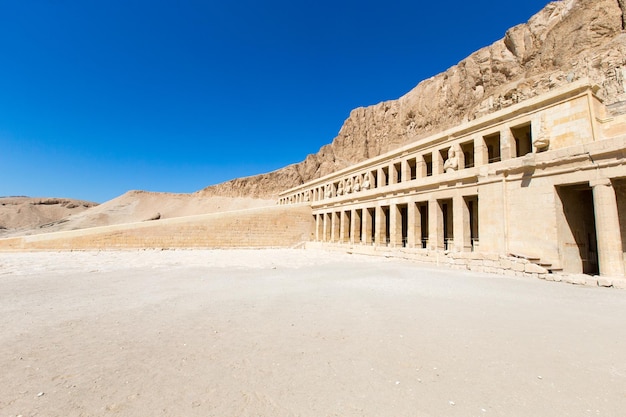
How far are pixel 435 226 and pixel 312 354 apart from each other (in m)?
13.9

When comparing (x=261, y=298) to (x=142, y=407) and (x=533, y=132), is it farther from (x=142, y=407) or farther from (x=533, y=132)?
(x=533, y=132)

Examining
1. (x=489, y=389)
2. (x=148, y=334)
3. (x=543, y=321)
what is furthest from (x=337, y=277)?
(x=489, y=389)

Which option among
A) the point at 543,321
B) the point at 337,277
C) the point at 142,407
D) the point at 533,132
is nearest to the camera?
the point at 142,407

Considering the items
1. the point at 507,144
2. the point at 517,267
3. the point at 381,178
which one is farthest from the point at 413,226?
the point at 517,267

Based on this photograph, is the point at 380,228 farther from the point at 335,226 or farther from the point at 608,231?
the point at 608,231

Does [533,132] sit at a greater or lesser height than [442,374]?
greater

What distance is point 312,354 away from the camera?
3221 millimetres

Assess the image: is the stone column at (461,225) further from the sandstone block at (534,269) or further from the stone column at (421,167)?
the sandstone block at (534,269)

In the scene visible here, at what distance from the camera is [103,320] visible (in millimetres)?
4445

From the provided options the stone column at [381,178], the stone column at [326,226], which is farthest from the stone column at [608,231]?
the stone column at [326,226]

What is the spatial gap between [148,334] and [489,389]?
3.94 m

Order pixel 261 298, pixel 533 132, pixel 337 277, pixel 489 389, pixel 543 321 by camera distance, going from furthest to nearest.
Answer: pixel 533 132
pixel 337 277
pixel 261 298
pixel 543 321
pixel 489 389

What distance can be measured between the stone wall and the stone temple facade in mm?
10851

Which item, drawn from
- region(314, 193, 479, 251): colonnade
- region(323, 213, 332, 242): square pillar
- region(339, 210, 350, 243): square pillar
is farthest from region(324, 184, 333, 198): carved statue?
region(339, 210, 350, 243): square pillar
